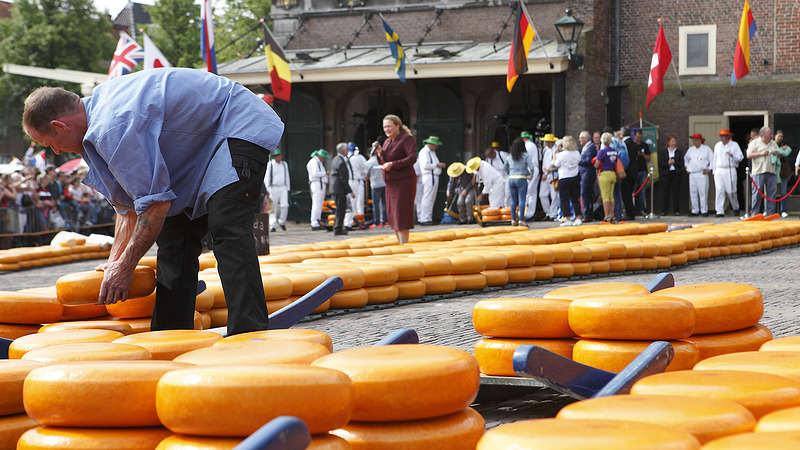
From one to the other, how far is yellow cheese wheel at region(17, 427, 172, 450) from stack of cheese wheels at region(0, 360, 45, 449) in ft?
0.91

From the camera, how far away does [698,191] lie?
21906 millimetres

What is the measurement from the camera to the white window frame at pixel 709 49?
2319 centimetres

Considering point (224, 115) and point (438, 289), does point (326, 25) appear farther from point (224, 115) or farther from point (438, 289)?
point (224, 115)

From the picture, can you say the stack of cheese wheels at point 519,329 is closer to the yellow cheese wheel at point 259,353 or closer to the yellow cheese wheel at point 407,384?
the yellow cheese wheel at point 259,353

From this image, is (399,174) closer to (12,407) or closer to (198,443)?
(12,407)

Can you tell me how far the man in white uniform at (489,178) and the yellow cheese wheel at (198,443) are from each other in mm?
18718

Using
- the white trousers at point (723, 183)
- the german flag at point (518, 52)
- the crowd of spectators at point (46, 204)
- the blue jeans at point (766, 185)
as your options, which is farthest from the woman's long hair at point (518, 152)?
the crowd of spectators at point (46, 204)

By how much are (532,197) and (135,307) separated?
1771 cm

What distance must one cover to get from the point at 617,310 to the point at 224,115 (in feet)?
6.37

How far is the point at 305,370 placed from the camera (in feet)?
7.20

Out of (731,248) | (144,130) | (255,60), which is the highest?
(255,60)

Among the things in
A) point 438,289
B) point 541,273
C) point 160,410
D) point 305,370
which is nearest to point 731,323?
point 305,370

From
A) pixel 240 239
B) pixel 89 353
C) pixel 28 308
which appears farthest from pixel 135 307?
pixel 89 353

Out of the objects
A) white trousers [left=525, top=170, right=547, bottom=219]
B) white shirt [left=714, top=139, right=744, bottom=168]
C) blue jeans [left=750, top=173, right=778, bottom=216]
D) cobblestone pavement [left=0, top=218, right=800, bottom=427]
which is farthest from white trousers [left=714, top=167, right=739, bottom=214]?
cobblestone pavement [left=0, top=218, right=800, bottom=427]
